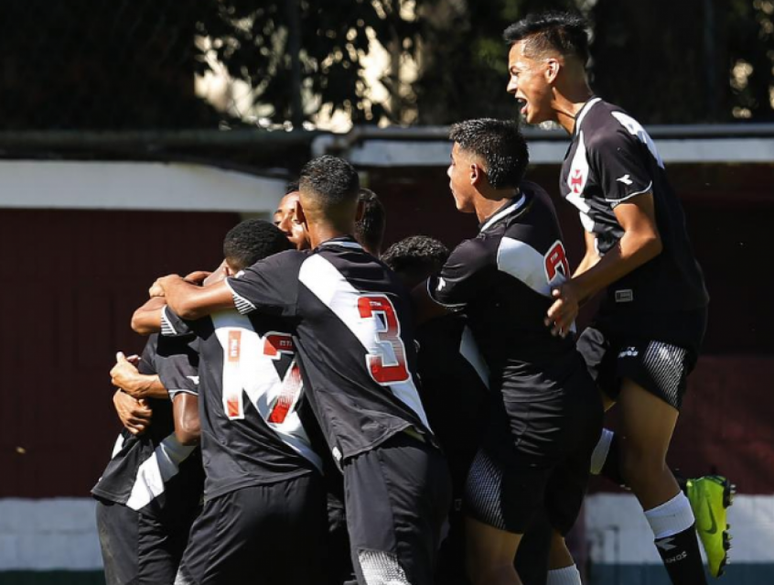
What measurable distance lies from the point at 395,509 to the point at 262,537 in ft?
1.75

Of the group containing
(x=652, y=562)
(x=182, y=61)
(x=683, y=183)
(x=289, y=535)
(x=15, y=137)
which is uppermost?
(x=182, y=61)

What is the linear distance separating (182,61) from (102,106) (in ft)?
1.79

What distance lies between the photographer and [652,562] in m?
7.32

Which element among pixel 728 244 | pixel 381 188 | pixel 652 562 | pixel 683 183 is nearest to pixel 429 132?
pixel 381 188

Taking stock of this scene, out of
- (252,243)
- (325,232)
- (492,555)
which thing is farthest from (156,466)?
(492,555)

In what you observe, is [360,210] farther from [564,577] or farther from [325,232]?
[564,577]

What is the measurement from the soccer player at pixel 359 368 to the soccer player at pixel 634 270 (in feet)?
2.75

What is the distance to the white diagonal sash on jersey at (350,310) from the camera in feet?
14.4

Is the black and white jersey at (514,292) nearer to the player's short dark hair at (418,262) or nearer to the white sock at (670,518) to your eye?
the player's short dark hair at (418,262)

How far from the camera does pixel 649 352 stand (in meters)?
4.99

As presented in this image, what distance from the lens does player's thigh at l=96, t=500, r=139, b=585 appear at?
5.15 meters

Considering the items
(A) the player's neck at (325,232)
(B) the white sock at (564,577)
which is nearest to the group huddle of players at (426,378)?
(A) the player's neck at (325,232)

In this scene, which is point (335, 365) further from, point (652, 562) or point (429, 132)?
point (652, 562)

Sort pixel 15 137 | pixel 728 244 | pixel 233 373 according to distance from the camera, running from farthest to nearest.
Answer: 1. pixel 728 244
2. pixel 15 137
3. pixel 233 373
